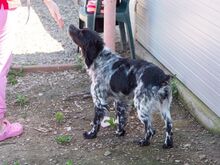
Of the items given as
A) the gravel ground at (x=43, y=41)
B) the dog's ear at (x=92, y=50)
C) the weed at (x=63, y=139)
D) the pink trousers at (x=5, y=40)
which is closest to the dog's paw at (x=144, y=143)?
the weed at (x=63, y=139)

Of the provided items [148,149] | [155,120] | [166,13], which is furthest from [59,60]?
[148,149]

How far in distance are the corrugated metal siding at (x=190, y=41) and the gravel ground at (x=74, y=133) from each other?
15.2 inches

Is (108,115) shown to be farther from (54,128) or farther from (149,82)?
(149,82)

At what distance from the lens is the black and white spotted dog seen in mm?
4969

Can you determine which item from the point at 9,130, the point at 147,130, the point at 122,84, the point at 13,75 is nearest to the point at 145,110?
the point at 147,130

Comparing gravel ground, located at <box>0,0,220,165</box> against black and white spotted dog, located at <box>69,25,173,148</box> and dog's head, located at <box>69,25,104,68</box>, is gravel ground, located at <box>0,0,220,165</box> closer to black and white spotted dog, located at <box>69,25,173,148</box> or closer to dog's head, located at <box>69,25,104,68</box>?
black and white spotted dog, located at <box>69,25,173,148</box>

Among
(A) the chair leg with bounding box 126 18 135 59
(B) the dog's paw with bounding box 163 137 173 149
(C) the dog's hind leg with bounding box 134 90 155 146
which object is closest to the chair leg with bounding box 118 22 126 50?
(A) the chair leg with bounding box 126 18 135 59

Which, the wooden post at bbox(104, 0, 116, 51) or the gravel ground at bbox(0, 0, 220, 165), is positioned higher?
the wooden post at bbox(104, 0, 116, 51)

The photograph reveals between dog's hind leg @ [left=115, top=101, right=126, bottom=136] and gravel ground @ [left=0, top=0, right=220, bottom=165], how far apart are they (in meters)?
0.08

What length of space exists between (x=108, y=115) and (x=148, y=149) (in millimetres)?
939

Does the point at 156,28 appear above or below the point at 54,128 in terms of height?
above

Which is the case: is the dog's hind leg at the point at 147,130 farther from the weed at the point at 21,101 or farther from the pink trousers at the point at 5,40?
the weed at the point at 21,101

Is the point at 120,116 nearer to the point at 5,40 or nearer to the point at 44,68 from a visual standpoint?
the point at 5,40

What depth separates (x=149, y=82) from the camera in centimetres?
494
